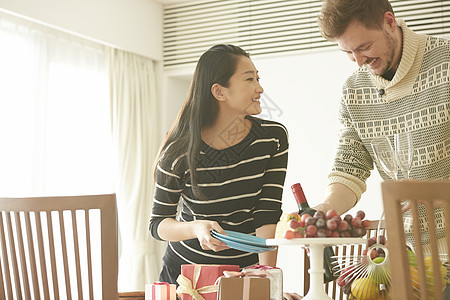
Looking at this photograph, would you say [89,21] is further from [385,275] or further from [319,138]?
[385,275]

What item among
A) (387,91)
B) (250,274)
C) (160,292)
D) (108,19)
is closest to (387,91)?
(387,91)

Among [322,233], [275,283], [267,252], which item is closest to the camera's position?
[322,233]

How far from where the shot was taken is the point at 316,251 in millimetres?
1212

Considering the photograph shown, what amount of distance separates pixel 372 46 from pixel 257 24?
3316 millimetres

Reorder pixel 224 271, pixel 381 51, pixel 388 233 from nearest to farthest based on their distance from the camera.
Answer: pixel 388 233 < pixel 224 271 < pixel 381 51

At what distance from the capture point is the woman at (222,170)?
1.90 meters

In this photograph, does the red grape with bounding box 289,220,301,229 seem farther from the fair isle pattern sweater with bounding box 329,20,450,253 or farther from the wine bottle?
the fair isle pattern sweater with bounding box 329,20,450,253

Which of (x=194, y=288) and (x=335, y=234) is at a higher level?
(x=335, y=234)

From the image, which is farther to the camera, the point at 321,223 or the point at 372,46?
the point at 372,46

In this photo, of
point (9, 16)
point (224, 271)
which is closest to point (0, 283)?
point (224, 271)

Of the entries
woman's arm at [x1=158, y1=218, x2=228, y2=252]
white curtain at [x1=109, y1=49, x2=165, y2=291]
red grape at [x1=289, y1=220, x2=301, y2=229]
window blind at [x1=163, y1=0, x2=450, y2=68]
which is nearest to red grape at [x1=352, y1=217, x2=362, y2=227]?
red grape at [x1=289, y1=220, x2=301, y2=229]

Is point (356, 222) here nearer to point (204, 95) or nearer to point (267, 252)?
point (267, 252)

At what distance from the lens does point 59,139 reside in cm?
439

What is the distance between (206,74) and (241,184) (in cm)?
44
